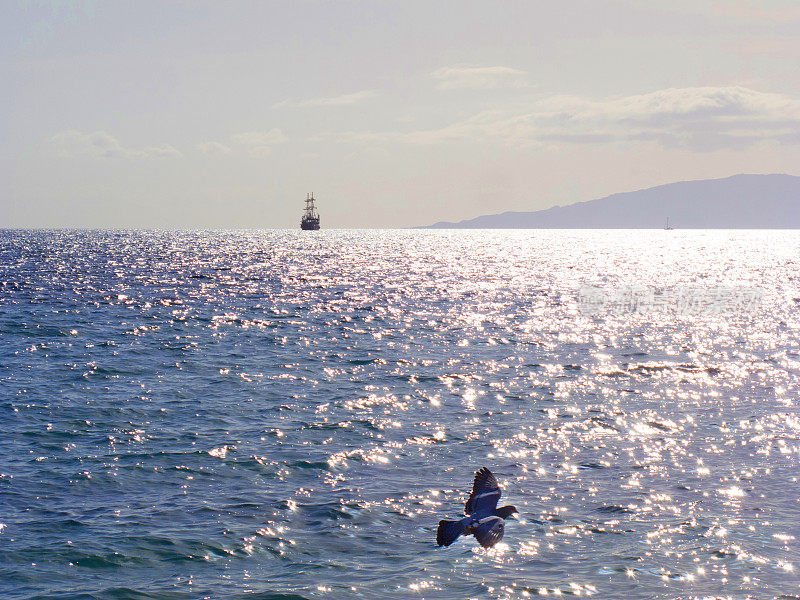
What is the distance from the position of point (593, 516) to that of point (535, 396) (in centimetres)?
1198

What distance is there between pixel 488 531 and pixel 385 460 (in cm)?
735

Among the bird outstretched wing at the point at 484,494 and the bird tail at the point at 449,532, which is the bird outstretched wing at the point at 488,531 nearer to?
the bird outstretched wing at the point at 484,494

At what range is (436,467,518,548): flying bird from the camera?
1221 centimetres

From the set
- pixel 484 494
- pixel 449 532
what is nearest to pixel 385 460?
pixel 484 494

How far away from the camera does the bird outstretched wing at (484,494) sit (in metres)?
13.2

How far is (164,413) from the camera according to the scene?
947 inches

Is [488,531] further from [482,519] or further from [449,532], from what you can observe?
[449,532]

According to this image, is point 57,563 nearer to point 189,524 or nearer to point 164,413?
point 189,524

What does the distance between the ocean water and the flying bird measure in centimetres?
97

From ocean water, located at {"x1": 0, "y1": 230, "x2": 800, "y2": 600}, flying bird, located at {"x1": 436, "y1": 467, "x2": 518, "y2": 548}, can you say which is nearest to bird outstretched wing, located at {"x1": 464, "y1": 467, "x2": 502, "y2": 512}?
flying bird, located at {"x1": 436, "y1": 467, "x2": 518, "y2": 548}

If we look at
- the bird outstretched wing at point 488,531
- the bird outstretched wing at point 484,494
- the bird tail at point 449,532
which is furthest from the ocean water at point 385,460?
the bird outstretched wing at point 484,494

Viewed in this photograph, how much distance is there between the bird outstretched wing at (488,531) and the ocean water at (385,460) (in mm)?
881

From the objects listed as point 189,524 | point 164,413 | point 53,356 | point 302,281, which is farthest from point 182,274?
point 189,524

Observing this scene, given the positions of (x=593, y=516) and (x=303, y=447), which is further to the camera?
(x=303, y=447)
